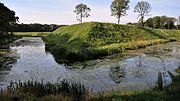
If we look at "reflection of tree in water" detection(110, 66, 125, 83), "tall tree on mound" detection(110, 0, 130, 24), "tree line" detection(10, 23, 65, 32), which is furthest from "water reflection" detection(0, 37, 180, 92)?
"tree line" detection(10, 23, 65, 32)

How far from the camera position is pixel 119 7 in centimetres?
8375

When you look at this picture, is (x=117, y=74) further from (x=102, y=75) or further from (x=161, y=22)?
(x=161, y=22)

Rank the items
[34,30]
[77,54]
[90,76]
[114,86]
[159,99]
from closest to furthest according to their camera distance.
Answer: [159,99] < [114,86] < [90,76] < [77,54] < [34,30]

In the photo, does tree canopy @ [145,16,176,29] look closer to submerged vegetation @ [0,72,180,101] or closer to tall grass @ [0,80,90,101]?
submerged vegetation @ [0,72,180,101]

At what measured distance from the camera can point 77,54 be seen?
31.4m

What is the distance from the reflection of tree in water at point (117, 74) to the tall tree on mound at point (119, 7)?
60561 millimetres

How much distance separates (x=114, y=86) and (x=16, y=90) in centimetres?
676

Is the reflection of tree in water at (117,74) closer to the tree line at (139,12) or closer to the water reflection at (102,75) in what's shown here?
the water reflection at (102,75)

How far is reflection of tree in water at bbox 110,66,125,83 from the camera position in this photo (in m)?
19.5

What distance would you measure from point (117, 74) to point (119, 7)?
64324mm

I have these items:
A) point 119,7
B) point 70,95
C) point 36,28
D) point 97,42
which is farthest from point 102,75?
point 36,28

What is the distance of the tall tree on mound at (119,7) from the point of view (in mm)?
83312

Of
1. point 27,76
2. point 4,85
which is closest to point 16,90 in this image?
point 4,85

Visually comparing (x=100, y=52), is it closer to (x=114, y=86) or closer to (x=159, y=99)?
(x=114, y=86)
